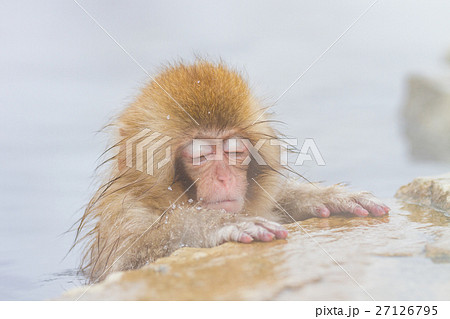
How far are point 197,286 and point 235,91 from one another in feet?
4.17

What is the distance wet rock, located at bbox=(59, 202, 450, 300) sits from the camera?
4.35ft

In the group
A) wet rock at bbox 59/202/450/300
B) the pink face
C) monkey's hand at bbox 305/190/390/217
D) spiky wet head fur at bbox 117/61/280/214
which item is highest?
spiky wet head fur at bbox 117/61/280/214

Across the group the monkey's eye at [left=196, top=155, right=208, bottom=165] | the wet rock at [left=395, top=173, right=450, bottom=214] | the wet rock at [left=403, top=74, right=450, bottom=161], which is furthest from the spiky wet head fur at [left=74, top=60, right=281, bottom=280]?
the wet rock at [left=403, top=74, right=450, bottom=161]

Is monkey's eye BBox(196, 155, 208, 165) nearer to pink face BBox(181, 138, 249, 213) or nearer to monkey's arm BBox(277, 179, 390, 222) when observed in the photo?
pink face BBox(181, 138, 249, 213)

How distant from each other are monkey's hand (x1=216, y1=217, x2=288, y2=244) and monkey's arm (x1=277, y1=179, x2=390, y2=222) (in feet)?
2.74

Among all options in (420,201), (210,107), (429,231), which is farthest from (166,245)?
(420,201)

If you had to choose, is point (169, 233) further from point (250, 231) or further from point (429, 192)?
point (429, 192)

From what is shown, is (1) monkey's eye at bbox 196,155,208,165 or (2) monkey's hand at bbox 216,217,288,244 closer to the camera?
(2) monkey's hand at bbox 216,217,288,244

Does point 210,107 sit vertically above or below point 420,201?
above

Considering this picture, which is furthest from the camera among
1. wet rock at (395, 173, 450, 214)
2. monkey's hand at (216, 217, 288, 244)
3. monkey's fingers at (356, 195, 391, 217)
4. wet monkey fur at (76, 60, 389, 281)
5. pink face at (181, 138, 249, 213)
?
wet rock at (395, 173, 450, 214)

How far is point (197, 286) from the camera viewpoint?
1.36 meters

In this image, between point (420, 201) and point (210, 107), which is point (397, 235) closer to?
point (210, 107)
